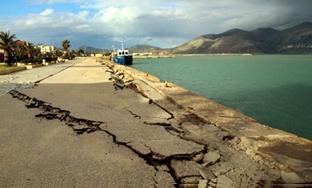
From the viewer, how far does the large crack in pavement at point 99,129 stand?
22.0 feet

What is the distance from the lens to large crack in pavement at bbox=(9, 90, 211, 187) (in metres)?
6.69

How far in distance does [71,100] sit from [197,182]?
36.3ft

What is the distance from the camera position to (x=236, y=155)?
737 centimetres

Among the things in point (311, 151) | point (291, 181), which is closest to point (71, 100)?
point (311, 151)

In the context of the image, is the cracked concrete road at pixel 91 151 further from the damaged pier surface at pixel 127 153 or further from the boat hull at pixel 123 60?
the boat hull at pixel 123 60

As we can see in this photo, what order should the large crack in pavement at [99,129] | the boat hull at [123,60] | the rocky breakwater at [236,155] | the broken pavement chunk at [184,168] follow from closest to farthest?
the rocky breakwater at [236,155], the broken pavement chunk at [184,168], the large crack in pavement at [99,129], the boat hull at [123,60]

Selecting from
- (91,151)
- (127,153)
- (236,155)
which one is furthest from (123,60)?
(236,155)

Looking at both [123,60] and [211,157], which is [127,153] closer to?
[211,157]

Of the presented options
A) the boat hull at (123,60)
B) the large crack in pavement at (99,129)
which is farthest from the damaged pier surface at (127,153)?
the boat hull at (123,60)

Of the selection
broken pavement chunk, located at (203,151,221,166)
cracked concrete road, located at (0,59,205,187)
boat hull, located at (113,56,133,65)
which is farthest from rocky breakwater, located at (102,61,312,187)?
boat hull, located at (113,56,133,65)

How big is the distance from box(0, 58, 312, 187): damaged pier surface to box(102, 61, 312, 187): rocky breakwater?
15mm

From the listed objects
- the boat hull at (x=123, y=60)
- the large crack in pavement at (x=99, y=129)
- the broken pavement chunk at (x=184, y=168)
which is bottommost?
the boat hull at (x=123, y=60)

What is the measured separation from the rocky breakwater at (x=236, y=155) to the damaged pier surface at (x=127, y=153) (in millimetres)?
15

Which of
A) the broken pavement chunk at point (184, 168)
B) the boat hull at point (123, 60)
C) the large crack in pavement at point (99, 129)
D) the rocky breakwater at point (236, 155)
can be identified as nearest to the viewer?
Answer: the rocky breakwater at point (236, 155)
